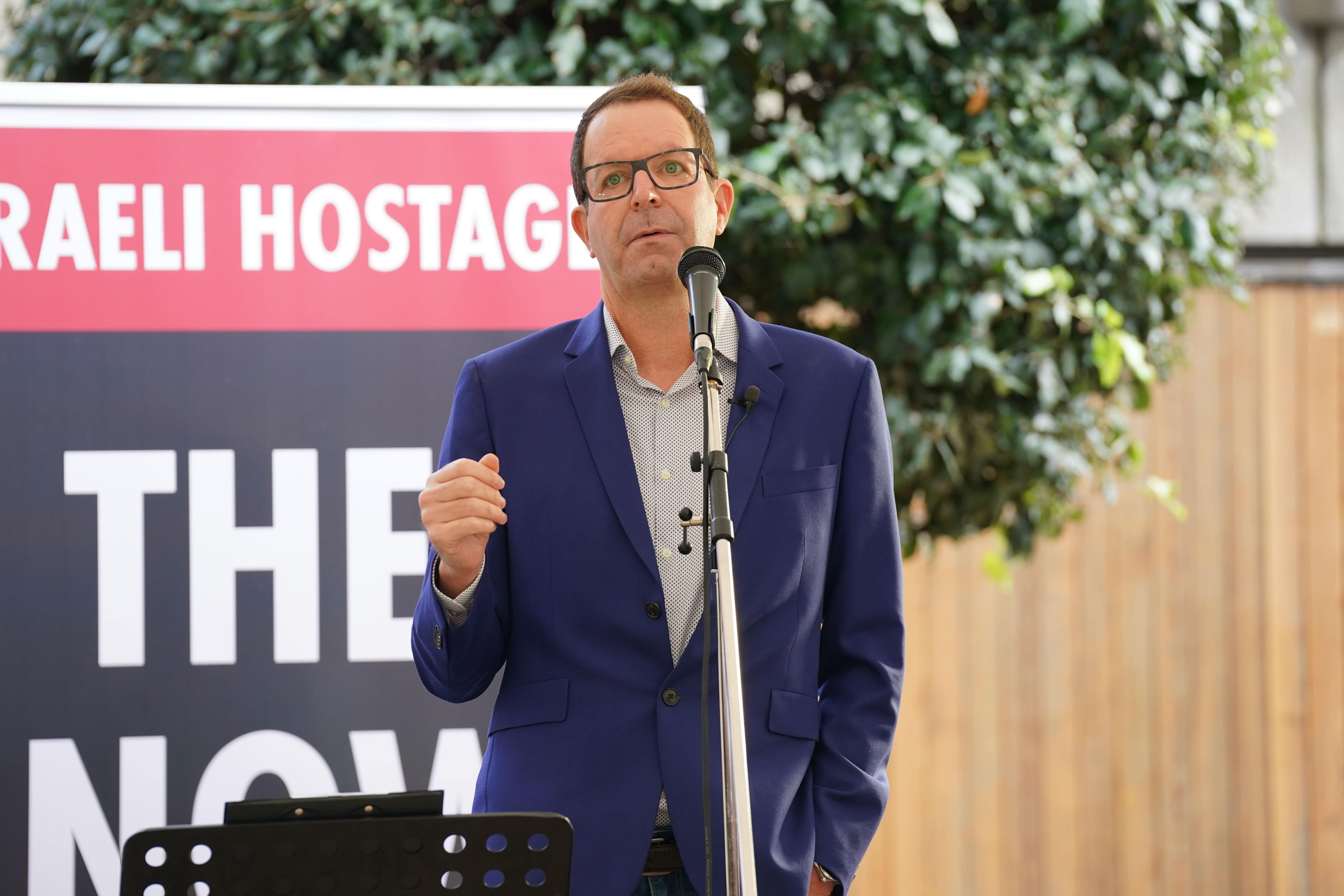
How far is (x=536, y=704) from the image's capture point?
1.46m

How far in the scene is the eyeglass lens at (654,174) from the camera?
58.9 inches

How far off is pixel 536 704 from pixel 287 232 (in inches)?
44.0

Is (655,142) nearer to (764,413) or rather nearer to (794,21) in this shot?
(764,413)

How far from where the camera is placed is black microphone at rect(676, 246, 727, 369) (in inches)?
48.6

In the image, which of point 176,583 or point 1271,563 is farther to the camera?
point 1271,563

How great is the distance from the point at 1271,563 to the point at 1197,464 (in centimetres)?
48

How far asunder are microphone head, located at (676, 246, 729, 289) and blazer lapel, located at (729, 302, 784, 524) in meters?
0.22

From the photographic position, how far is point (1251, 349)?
473 cm

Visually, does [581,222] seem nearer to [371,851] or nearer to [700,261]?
[700,261]

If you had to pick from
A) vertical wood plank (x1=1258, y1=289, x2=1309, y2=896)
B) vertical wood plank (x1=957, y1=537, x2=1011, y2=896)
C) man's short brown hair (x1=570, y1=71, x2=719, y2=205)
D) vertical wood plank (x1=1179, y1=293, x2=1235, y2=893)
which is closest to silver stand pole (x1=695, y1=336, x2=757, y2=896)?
man's short brown hair (x1=570, y1=71, x2=719, y2=205)

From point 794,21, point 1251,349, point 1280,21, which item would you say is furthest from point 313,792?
point 1251,349

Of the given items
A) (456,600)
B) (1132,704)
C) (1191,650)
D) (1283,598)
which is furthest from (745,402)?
(1283,598)

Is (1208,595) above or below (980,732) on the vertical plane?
above

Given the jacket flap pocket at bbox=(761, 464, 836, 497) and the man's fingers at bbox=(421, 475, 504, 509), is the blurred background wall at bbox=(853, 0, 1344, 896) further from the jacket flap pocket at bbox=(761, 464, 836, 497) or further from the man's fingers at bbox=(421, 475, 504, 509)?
the man's fingers at bbox=(421, 475, 504, 509)
